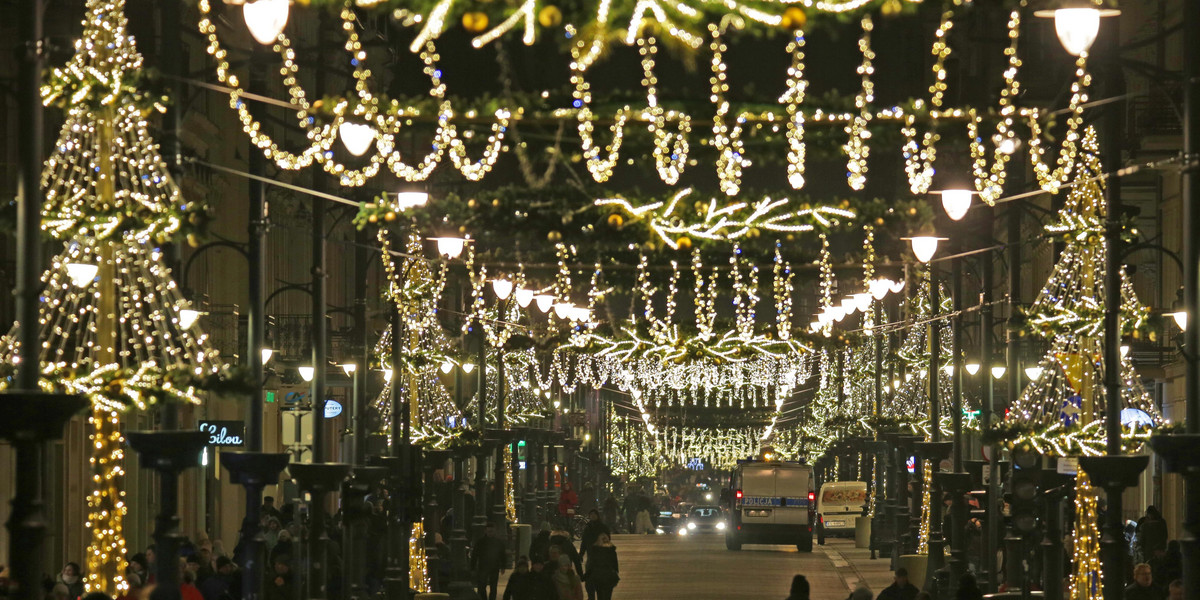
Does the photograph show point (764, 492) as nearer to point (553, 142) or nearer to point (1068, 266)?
point (1068, 266)

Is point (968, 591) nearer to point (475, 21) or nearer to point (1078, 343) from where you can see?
point (1078, 343)

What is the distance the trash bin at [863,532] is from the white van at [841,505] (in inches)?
301

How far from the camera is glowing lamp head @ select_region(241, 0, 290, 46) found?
46.2 feet

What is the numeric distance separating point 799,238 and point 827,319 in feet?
39.2

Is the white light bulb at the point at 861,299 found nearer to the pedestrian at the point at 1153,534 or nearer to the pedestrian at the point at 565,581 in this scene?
the pedestrian at the point at 1153,534

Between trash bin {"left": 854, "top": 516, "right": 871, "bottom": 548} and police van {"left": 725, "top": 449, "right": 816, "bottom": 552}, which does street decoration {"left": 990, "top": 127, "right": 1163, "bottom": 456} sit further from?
police van {"left": 725, "top": 449, "right": 816, "bottom": 552}

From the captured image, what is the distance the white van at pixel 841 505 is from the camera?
67.9 meters

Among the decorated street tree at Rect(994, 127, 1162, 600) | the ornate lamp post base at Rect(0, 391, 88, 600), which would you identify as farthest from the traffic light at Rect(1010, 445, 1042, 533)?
the ornate lamp post base at Rect(0, 391, 88, 600)

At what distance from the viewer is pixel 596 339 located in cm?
3156

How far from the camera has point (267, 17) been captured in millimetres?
14203

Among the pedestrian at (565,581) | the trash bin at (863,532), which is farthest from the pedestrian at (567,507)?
the pedestrian at (565,581)

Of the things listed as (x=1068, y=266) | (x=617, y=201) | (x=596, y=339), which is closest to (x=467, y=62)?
(x=596, y=339)

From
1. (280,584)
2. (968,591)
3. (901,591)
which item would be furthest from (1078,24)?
(280,584)

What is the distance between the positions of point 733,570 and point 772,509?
13217 mm
